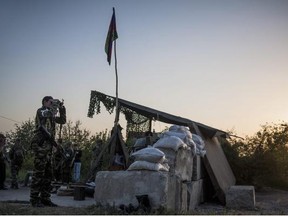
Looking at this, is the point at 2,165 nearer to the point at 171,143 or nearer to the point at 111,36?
the point at 111,36

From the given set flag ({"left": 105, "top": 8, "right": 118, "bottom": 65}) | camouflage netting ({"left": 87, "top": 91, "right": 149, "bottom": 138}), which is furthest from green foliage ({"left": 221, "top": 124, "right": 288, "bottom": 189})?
flag ({"left": 105, "top": 8, "right": 118, "bottom": 65})

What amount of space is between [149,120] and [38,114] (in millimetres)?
5612

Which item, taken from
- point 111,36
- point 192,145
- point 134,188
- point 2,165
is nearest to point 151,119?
point 111,36

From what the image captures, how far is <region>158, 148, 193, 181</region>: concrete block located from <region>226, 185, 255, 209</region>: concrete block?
133 cm

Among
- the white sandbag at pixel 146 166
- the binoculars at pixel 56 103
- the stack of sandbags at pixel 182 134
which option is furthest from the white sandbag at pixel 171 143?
the binoculars at pixel 56 103

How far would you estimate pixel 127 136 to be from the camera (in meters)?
11.5

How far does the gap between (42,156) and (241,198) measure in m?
4.87

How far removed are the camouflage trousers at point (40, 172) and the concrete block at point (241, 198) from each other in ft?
14.7

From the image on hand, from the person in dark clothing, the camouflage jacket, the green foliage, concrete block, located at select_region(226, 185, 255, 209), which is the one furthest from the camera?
the green foliage

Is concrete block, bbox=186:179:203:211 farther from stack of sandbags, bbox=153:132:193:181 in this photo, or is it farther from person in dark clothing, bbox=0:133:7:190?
person in dark clothing, bbox=0:133:7:190

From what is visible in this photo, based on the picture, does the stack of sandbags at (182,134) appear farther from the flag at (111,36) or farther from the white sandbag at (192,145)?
the flag at (111,36)

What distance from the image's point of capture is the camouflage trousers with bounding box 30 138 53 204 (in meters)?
5.54

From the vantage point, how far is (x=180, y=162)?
6.70 m

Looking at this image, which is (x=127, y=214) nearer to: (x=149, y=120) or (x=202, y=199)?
(x=202, y=199)
